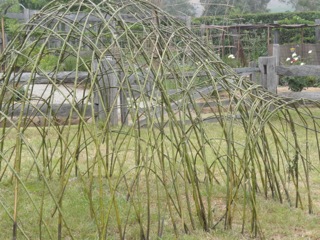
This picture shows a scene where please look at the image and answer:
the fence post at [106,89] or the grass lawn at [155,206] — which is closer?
the fence post at [106,89]

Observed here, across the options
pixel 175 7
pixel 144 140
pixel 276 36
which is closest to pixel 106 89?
pixel 144 140

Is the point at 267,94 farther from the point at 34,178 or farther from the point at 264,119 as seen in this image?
the point at 34,178

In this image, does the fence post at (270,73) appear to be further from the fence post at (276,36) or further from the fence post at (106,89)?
the fence post at (276,36)

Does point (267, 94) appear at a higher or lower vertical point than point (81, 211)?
higher

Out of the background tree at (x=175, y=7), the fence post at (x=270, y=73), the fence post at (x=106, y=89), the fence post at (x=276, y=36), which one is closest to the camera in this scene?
the fence post at (x=106, y=89)

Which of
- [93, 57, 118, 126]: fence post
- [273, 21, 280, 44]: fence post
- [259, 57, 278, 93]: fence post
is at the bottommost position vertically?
[93, 57, 118, 126]: fence post

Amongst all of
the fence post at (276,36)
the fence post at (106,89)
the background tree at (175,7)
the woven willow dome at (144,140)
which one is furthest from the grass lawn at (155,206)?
the fence post at (276,36)

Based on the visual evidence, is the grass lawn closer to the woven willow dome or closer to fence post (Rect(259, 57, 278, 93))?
the woven willow dome

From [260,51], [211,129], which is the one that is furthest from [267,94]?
[260,51]

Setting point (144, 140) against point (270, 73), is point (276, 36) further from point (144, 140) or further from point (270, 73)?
point (144, 140)

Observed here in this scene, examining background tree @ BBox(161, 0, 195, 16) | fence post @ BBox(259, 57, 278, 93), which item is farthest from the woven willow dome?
background tree @ BBox(161, 0, 195, 16)

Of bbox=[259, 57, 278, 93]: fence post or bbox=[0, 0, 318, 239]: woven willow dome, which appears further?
bbox=[259, 57, 278, 93]: fence post

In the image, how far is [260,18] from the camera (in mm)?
26594

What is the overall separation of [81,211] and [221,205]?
1192mm
